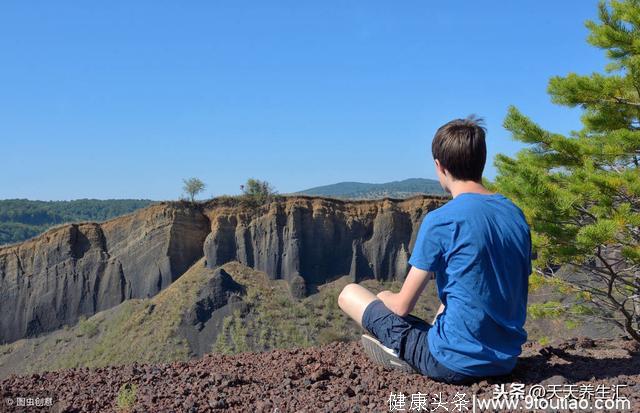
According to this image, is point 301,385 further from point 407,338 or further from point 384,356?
point 407,338

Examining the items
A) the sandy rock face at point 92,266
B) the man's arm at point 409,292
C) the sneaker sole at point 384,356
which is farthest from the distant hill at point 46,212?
the man's arm at point 409,292

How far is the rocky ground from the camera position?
12.6ft

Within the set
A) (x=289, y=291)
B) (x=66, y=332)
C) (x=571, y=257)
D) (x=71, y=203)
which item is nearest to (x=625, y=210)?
(x=571, y=257)

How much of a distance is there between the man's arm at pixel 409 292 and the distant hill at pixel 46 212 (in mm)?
62335

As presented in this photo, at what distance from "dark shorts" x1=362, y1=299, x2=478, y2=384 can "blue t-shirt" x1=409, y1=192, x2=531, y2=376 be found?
177 mm

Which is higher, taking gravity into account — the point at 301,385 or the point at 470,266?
the point at 470,266

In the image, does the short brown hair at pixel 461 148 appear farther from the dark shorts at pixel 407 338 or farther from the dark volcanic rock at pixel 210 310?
the dark volcanic rock at pixel 210 310

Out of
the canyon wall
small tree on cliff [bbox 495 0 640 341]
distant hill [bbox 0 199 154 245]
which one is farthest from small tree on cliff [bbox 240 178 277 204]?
distant hill [bbox 0 199 154 245]

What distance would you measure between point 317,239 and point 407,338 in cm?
2480

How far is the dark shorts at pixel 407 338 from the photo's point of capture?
13.2 feet

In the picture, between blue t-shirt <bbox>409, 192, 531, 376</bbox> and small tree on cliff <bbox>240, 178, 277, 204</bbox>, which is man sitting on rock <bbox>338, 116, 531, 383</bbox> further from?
small tree on cliff <bbox>240, 178, 277, 204</bbox>

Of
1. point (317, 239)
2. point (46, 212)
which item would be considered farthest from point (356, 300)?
point (46, 212)

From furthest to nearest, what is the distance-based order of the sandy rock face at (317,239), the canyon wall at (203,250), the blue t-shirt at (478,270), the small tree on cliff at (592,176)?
the canyon wall at (203,250) < the sandy rock face at (317,239) < the small tree on cliff at (592,176) < the blue t-shirt at (478,270)

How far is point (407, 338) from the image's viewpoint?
4145mm
